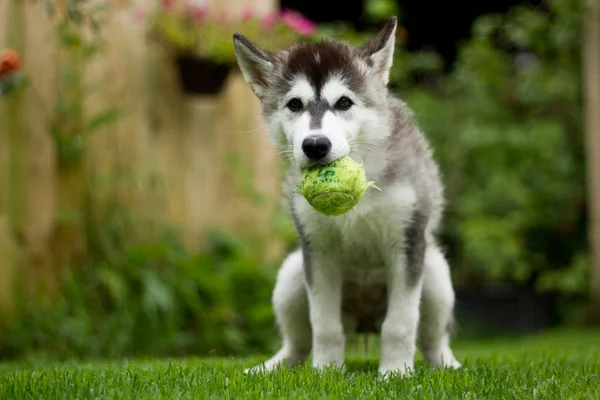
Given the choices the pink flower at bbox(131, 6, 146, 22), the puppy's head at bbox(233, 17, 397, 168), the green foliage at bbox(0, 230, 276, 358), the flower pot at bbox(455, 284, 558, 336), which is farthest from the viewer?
the flower pot at bbox(455, 284, 558, 336)

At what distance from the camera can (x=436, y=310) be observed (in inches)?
168

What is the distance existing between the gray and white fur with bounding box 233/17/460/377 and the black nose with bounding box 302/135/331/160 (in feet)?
0.43

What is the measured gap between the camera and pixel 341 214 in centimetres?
361

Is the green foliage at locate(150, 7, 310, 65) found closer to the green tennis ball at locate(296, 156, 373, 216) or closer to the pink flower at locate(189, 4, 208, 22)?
the pink flower at locate(189, 4, 208, 22)

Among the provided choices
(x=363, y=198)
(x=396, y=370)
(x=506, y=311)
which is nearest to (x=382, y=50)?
(x=363, y=198)

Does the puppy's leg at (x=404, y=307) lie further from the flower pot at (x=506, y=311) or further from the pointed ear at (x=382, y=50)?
the flower pot at (x=506, y=311)

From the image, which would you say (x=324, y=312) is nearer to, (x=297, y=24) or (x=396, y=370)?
(x=396, y=370)

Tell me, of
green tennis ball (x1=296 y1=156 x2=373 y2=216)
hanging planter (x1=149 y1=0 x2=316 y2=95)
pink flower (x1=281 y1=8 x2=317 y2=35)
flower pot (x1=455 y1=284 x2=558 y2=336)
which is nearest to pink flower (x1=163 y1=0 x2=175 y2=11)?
hanging planter (x1=149 y1=0 x2=316 y2=95)

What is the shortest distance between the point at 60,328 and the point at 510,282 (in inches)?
257

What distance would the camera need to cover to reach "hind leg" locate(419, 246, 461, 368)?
13.9ft

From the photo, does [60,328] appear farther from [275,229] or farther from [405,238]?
[405,238]

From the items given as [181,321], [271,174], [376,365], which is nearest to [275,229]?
[271,174]

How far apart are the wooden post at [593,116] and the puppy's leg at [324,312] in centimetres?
517

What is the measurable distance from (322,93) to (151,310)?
10.2 ft
